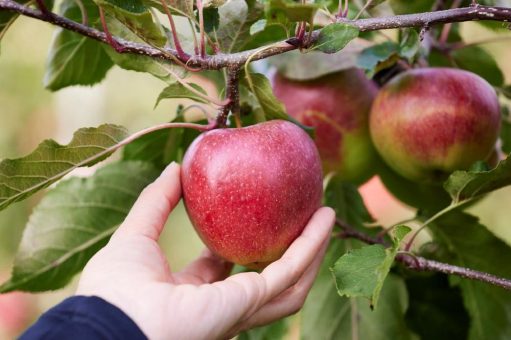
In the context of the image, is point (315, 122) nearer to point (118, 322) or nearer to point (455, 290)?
point (455, 290)

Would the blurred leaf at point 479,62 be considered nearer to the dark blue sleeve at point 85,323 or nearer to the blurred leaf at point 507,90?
the blurred leaf at point 507,90

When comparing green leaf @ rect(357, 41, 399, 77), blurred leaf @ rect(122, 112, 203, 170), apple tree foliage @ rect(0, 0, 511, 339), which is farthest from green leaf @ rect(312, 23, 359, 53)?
blurred leaf @ rect(122, 112, 203, 170)

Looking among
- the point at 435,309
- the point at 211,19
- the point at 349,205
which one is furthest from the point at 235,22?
the point at 435,309

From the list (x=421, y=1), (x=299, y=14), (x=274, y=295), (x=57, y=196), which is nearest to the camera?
(x=299, y=14)

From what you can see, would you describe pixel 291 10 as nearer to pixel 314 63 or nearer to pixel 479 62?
pixel 314 63

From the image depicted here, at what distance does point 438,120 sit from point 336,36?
0.92 feet

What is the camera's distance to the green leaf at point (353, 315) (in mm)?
832

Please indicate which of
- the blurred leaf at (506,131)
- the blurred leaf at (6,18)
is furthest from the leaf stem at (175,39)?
the blurred leaf at (506,131)

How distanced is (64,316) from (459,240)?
53cm

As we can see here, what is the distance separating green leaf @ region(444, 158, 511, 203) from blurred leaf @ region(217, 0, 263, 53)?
0.88 feet

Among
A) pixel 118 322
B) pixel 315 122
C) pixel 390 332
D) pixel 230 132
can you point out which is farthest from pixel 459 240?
pixel 118 322

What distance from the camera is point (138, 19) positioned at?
1.71ft

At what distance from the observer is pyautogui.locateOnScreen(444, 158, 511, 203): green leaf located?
602mm

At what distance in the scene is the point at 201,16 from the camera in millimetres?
563
